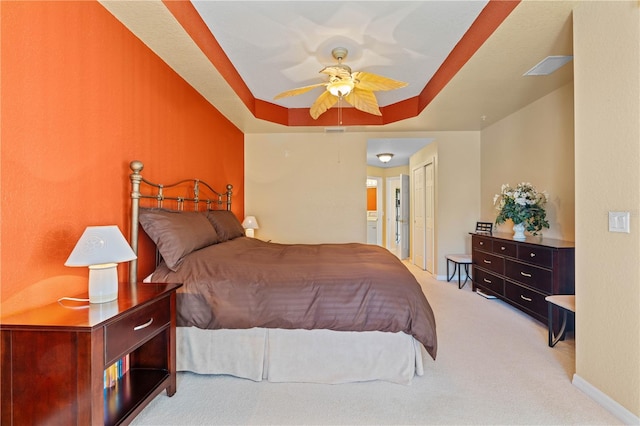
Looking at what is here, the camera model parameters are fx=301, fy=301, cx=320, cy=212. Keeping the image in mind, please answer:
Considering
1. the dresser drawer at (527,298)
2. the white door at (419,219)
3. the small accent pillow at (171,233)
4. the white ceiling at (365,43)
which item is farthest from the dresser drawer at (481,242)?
the small accent pillow at (171,233)

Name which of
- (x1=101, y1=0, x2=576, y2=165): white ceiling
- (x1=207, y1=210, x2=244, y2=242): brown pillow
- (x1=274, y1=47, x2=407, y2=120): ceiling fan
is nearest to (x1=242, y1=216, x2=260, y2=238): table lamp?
(x1=207, y1=210, x2=244, y2=242): brown pillow

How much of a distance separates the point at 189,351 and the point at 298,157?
11.0ft

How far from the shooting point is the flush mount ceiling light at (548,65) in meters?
2.48

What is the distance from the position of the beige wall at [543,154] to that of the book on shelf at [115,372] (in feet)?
13.2

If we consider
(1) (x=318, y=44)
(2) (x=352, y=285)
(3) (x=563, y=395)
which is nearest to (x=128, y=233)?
(2) (x=352, y=285)

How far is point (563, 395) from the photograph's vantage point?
1.83 meters

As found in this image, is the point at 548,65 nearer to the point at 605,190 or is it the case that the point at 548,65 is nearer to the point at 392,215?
the point at 605,190

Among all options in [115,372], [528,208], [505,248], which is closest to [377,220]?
[505,248]

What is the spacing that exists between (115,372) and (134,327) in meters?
0.49

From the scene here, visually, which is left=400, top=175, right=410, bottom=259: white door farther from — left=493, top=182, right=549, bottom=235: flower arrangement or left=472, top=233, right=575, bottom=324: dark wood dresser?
left=493, top=182, right=549, bottom=235: flower arrangement

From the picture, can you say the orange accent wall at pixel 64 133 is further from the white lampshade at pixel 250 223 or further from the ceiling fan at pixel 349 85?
the white lampshade at pixel 250 223

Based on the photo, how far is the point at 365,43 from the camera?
8.86 ft

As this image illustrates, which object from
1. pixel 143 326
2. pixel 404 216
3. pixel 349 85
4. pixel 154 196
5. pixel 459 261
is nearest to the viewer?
pixel 143 326

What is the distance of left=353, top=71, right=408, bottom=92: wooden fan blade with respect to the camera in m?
2.54
